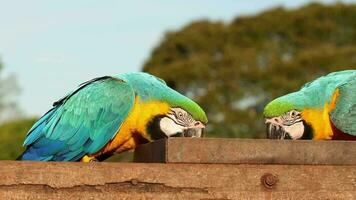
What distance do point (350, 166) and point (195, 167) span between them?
0.32 metres

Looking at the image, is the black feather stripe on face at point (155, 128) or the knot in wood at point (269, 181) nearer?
the knot in wood at point (269, 181)

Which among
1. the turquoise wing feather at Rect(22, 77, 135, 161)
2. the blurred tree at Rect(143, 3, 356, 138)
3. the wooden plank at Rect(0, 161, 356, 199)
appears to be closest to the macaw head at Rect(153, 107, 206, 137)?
the turquoise wing feather at Rect(22, 77, 135, 161)

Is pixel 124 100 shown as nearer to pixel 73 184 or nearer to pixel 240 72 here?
pixel 73 184

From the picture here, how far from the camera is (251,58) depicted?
17797 millimetres

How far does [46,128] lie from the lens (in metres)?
3.57

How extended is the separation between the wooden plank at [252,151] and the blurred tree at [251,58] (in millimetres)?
14192

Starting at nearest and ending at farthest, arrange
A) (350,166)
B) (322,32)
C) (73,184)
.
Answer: (73,184), (350,166), (322,32)

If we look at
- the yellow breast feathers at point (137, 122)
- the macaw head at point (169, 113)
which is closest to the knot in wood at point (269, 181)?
the macaw head at point (169, 113)

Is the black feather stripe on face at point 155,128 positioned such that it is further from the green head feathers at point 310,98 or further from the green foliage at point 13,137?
the green foliage at point 13,137

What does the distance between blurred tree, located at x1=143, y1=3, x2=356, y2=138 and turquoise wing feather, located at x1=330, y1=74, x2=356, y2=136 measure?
11806mm

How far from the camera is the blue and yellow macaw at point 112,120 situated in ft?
11.4

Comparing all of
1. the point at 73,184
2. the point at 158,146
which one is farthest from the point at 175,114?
the point at 73,184

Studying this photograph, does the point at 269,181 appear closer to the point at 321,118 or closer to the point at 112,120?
the point at 112,120

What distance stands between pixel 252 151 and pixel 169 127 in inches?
77.8
